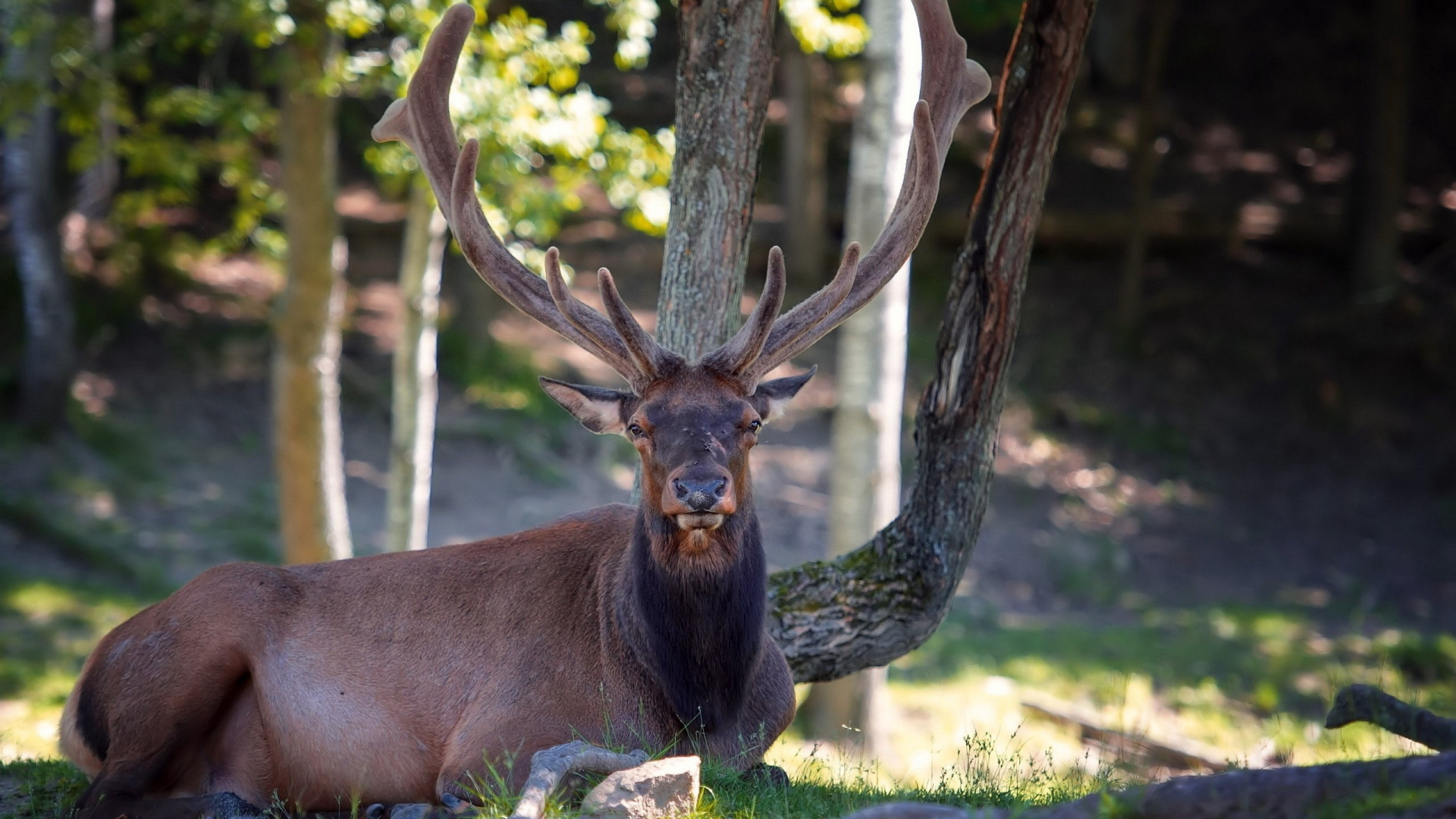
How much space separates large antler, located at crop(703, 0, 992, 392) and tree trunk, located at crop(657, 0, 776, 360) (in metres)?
0.70

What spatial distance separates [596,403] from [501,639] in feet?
3.73

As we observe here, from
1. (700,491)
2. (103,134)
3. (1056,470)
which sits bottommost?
(1056,470)

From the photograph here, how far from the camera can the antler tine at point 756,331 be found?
17.3ft

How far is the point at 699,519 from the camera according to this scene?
16.2ft

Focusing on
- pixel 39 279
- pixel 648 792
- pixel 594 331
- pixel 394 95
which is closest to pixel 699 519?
pixel 648 792

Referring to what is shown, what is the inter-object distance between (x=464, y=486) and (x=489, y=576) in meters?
9.18

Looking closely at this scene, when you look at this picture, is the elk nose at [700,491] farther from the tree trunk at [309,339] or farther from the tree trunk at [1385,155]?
the tree trunk at [1385,155]

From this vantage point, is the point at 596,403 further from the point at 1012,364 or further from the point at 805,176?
the point at 805,176

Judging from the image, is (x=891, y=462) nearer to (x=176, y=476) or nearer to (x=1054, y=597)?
(x=1054, y=597)

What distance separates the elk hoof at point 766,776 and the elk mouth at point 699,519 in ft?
3.66

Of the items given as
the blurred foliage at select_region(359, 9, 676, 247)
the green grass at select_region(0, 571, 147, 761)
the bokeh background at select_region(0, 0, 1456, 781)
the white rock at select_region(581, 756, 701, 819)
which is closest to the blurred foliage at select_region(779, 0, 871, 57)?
the bokeh background at select_region(0, 0, 1456, 781)

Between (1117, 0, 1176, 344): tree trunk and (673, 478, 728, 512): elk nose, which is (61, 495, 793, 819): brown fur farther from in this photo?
(1117, 0, 1176, 344): tree trunk

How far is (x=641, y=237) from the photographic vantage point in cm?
1909

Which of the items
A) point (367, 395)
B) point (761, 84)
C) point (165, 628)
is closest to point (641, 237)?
point (367, 395)
